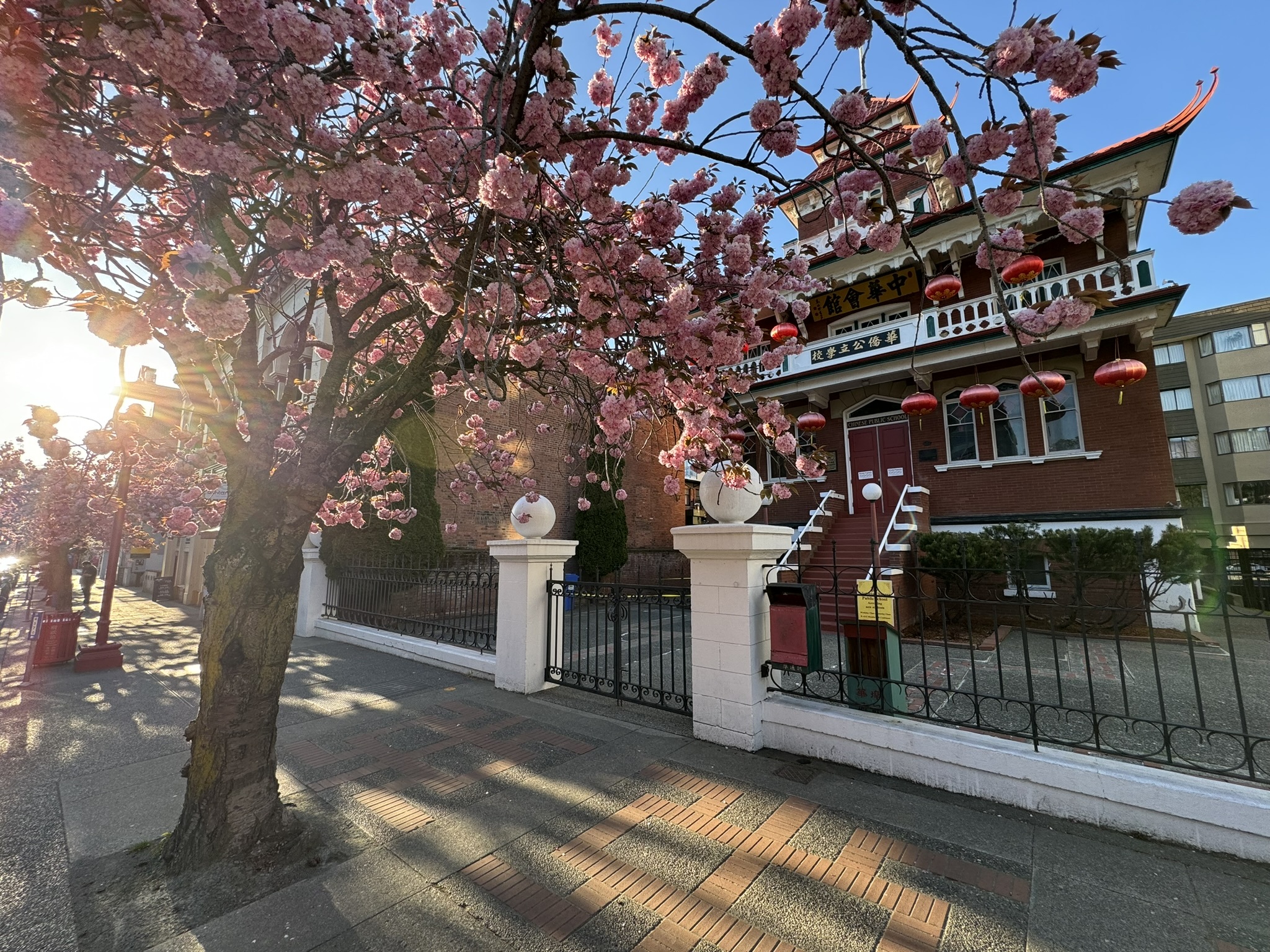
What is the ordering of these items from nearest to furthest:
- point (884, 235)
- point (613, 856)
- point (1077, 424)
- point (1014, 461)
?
point (613, 856) → point (884, 235) → point (1077, 424) → point (1014, 461)

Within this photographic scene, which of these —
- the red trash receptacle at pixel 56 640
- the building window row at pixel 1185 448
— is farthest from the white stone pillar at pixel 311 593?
the building window row at pixel 1185 448

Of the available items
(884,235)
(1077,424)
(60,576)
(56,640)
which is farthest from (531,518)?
(1077,424)

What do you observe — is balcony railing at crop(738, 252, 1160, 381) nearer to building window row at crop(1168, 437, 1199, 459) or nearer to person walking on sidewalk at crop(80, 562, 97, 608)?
person walking on sidewalk at crop(80, 562, 97, 608)

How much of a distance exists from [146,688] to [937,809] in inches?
359

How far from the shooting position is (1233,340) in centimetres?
2664

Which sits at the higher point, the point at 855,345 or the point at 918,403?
the point at 855,345

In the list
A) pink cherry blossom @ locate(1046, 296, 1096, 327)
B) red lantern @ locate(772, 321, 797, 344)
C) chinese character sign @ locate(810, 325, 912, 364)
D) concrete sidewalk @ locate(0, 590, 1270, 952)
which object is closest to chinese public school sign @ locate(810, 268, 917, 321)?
chinese character sign @ locate(810, 325, 912, 364)

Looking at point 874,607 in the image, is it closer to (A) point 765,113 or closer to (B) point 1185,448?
(A) point 765,113

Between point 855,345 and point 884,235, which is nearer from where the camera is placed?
point 884,235

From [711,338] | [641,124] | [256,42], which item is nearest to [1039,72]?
[711,338]

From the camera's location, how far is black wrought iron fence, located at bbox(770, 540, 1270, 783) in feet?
11.1

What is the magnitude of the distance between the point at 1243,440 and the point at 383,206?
39.2 m

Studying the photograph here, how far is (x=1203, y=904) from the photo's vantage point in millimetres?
2521

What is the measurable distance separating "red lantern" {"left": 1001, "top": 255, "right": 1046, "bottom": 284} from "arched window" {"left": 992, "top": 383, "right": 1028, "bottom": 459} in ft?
32.3
